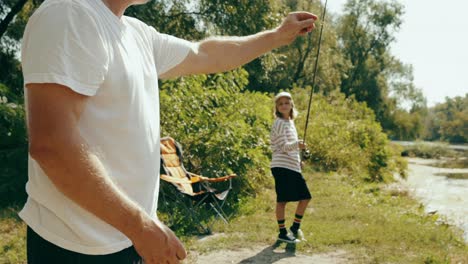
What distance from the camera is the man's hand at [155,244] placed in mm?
1239

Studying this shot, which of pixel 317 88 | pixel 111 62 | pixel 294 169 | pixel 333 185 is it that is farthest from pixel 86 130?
pixel 317 88

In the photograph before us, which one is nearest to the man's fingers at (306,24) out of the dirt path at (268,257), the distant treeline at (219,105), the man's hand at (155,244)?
the man's hand at (155,244)

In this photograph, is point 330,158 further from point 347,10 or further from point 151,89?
point 347,10

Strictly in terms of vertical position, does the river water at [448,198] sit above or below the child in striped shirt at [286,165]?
below

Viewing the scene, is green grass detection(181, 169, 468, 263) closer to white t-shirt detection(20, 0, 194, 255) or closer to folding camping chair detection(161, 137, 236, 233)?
folding camping chair detection(161, 137, 236, 233)

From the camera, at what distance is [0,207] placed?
677 centimetres

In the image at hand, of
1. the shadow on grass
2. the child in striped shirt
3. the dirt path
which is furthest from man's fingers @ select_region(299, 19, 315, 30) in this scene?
the child in striped shirt

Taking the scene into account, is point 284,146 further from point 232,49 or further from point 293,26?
point 232,49

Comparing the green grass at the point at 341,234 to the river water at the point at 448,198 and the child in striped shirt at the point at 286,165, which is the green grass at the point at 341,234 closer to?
the child in striped shirt at the point at 286,165

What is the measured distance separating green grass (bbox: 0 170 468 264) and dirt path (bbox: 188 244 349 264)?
0.10 meters

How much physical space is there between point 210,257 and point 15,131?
3.71 meters

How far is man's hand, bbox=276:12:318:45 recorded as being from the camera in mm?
2523

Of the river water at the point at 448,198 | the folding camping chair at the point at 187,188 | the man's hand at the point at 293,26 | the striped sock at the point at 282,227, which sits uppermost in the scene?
the man's hand at the point at 293,26

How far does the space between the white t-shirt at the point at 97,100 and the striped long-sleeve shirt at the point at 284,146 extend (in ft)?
14.1
